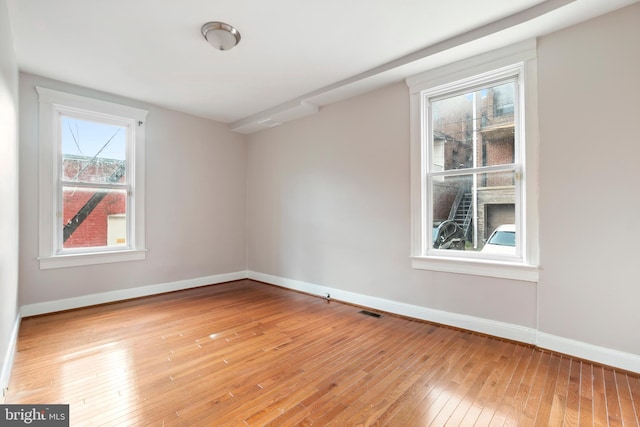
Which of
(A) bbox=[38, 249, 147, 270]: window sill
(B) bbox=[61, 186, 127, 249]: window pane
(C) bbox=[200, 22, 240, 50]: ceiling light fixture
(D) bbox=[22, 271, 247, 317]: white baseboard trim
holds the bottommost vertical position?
(D) bbox=[22, 271, 247, 317]: white baseboard trim

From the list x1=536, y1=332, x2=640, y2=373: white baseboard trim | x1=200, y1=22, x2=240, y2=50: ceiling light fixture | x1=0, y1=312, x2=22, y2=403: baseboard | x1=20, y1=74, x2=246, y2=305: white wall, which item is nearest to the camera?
x1=0, y1=312, x2=22, y2=403: baseboard

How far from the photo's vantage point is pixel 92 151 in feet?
12.5

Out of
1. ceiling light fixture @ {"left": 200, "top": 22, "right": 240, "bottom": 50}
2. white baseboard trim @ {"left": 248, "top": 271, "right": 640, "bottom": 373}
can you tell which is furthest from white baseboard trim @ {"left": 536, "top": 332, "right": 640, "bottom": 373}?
ceiling light fixture @ {"left": 200, "top": 22, "right": 240, "bottom": 50}

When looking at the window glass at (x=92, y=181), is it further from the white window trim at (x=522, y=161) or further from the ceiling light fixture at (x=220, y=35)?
the white window trim at (x=522, y=161)

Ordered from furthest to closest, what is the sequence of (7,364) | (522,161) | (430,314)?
(430,314) < (522,161) < (7,364)

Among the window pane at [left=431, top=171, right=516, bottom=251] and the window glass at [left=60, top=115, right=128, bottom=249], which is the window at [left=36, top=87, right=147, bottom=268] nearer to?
the window glass at [left=60, top=115, right=128, bottom=249]

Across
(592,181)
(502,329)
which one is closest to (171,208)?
(502,329)

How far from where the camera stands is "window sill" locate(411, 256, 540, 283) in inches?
102

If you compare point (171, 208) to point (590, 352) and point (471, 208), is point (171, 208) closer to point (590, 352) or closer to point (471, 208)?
point (471, 208)

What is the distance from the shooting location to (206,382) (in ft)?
6.67

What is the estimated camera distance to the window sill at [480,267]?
2580 millimetres

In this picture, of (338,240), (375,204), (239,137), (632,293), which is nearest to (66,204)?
(239,137)

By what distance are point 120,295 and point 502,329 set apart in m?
4.42

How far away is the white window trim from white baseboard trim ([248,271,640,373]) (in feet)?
1.47
